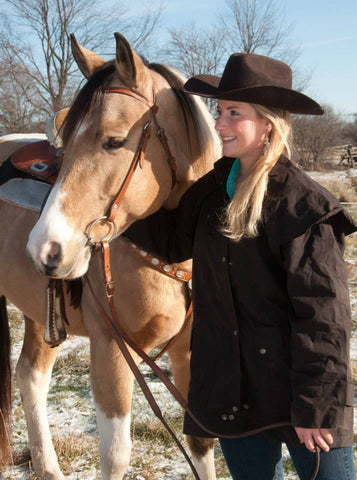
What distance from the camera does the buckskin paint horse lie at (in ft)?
5.53

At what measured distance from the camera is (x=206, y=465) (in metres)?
2.41

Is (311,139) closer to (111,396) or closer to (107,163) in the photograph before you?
(111,396)

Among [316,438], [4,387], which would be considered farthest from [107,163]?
[4,387]

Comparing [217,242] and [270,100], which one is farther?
[217,242]

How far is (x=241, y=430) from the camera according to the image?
1.64m

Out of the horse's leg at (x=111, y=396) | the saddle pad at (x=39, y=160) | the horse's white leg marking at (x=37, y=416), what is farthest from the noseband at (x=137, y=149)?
the horse's white leg marking at (x=37, y=416)

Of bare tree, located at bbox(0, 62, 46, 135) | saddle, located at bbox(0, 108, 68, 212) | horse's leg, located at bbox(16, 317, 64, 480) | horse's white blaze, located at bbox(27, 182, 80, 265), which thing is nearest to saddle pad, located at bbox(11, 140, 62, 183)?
saddle, located at bbox(0, 108, 68, 212)

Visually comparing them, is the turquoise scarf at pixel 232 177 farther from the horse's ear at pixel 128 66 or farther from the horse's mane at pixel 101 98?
the horse's ear at pixel 128 66

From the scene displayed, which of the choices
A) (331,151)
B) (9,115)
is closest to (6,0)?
(9,115)

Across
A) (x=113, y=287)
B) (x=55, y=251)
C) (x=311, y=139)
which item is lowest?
(x=113, y=287)

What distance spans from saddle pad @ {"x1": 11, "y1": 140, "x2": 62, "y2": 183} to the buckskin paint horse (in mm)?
245

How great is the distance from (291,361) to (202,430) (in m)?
0.46

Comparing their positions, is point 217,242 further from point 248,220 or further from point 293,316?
point 293,316

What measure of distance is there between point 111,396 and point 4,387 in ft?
4.38
